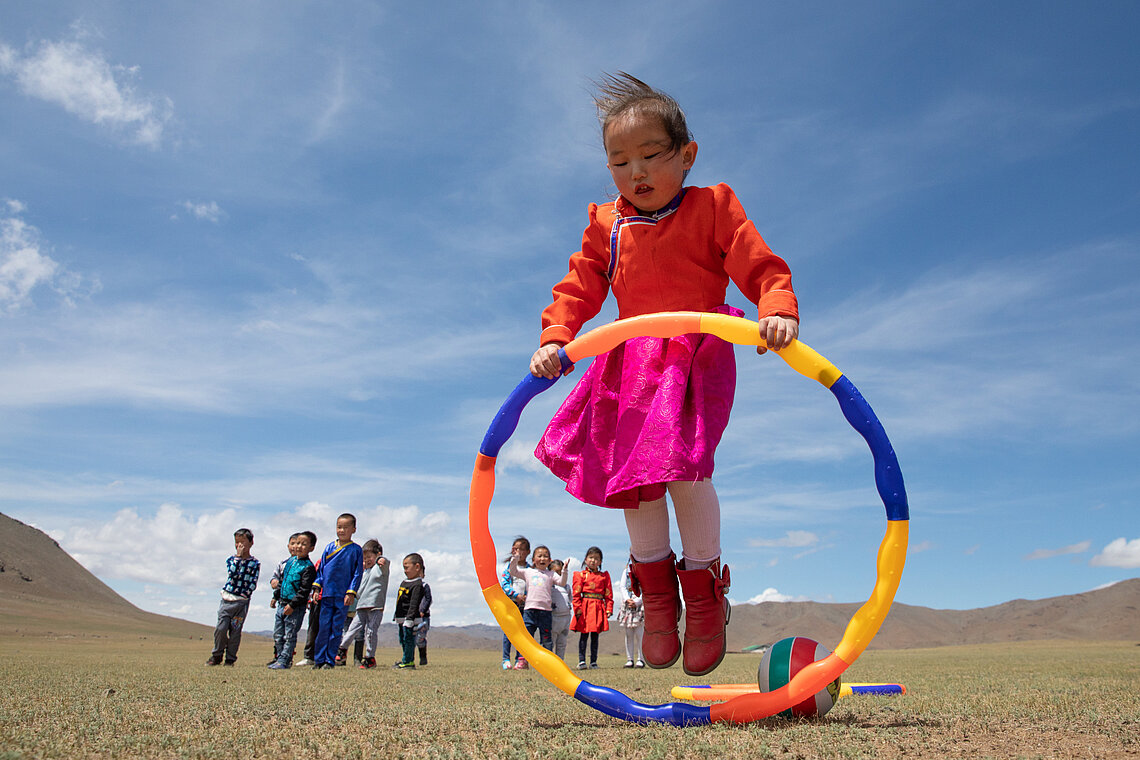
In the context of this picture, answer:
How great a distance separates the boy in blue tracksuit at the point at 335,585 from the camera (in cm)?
826

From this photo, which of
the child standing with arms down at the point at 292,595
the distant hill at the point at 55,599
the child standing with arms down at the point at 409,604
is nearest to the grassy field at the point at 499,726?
the child standing with arms down at the point at 292,595

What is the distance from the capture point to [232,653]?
28.0 feet

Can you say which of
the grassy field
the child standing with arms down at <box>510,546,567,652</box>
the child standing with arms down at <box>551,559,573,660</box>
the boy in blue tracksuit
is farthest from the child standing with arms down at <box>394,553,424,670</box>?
the grassy field

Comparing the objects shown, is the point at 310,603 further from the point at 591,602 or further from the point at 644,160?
the point at 644,160

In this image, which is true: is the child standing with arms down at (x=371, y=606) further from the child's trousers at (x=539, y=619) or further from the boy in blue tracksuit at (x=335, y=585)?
the child's trousers at (x=539, y=619)

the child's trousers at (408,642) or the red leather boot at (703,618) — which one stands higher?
the red leather boot at (703,618)

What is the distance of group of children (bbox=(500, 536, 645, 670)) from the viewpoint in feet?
30.1

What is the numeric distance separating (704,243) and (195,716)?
292 centimetres

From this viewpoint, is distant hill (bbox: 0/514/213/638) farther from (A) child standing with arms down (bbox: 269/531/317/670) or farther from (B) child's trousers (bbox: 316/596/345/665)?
(B) child's trousers (bbox: 316/596/345/665)

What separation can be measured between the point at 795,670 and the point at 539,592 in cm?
642

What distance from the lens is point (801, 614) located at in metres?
45.6

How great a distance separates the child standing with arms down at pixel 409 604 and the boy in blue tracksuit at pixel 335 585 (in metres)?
1.02

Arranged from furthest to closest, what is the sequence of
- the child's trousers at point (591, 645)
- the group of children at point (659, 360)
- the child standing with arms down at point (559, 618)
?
the child's trousers at point (591, 645), the child standing with arms down at point (559, 618), the group of children at point (659, 360)

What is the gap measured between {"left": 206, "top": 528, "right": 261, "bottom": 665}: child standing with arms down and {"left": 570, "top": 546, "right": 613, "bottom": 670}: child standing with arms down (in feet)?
14.0
